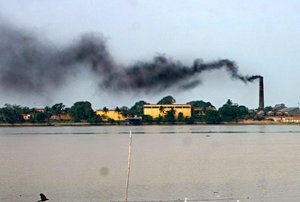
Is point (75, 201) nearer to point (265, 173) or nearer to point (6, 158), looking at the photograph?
point (265, 173)

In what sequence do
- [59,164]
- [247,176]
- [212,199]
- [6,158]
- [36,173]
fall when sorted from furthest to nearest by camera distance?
[6,158] < [59,164] < [36,173] < [247,176] < [212,199]

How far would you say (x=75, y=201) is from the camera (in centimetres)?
3584

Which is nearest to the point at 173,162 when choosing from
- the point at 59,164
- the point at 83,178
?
the point at 59,164

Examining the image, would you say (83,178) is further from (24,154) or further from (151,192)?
(24,154)

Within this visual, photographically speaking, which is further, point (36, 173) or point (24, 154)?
point (24, 154)

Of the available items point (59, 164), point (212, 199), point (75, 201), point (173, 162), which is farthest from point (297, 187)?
point (59, 164)

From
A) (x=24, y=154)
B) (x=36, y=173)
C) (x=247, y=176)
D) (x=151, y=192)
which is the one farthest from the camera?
(x=24, y=154)

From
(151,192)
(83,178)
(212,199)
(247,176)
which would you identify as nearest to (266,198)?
(212,199)

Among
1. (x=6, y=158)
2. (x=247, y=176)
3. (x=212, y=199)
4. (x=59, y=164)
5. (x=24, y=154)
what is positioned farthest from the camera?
(x=24, y=154)

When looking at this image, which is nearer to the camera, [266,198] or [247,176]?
[266,198]

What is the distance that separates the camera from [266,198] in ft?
118

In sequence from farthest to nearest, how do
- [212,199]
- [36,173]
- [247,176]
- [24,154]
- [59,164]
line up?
[24,154] < [59,164] < [36,173] < [247,176] < [212,199]

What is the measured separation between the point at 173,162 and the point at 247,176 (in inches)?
593

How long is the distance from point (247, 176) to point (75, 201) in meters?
16.8
